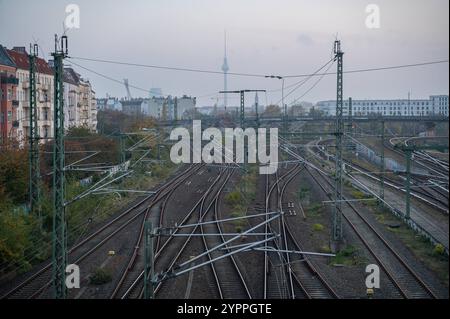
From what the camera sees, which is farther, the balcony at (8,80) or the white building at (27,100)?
the white building at (27,100)

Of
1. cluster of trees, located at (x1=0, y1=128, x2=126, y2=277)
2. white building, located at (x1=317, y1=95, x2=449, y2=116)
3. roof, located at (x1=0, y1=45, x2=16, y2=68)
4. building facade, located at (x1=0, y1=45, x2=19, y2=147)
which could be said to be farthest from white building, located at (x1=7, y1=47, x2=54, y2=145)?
white building, located at (x1=317, y1=95, x2=449, y2=116)

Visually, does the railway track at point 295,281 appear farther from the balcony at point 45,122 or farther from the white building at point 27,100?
the balcony at point 45,122

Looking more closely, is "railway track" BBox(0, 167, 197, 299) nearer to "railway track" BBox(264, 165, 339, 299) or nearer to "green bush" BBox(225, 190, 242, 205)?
"green bush" BBox(225, 190, 242, 205)

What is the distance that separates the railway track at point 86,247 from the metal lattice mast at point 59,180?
3.73 ft

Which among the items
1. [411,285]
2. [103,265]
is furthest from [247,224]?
[411,285]

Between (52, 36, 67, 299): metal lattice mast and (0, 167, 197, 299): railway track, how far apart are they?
3.73 ft

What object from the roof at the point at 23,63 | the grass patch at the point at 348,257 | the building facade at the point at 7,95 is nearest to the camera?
the grass patch at the point at 348,257

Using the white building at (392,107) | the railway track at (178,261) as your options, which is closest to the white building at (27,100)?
the railway track at (178,261)

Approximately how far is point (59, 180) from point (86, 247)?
13.0 feet

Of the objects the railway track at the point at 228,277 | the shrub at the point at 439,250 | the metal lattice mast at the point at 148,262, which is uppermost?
the metal lattice mast at the point at 148,262

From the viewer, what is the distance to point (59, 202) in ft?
22.6

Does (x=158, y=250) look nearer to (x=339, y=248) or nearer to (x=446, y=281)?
(x=339, y=248)

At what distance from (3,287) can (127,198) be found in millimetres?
7946

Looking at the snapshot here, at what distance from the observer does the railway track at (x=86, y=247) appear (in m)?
7.95
